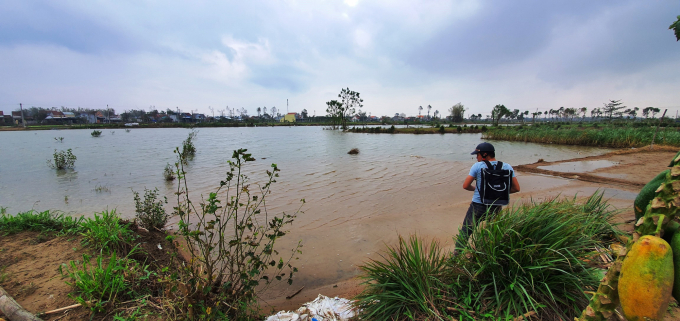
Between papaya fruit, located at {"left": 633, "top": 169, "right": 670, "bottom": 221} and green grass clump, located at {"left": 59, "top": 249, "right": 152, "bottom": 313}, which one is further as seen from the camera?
green grass clump, located at {"left": 59, "top": 249, "right": 152, "bottom": 313}

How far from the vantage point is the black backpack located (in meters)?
3.58

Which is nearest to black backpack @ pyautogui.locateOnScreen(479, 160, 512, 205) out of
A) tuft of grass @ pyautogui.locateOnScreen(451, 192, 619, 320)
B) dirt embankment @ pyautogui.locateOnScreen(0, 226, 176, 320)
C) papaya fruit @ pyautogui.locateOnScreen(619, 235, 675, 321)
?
tuft of grass @ pyautogui.locateOnScreen(451, 192, 619, 320)

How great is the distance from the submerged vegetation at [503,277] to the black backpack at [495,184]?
0.78 m

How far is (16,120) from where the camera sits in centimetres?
7594

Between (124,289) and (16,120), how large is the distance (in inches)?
4547

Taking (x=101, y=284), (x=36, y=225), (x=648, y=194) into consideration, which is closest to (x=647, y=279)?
(x=648, y=194)

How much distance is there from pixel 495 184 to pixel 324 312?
8.76 ft

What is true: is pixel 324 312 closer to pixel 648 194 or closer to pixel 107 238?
pixel 648 194

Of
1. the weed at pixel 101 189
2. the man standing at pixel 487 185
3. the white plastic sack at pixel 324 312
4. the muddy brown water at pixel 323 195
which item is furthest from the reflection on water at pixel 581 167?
the weed at pixel 101 189

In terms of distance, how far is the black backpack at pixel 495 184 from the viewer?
358 cm

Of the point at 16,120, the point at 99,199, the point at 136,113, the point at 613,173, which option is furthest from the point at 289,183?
the point at 136,113

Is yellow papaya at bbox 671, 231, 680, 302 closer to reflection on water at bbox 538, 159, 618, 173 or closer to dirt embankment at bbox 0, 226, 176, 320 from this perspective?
dirt embankment at bbox 0, 226, 176, 320

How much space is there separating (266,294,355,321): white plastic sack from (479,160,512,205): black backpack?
2.27 meters

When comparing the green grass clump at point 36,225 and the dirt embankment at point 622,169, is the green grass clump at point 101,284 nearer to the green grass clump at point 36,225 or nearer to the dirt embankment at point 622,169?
Result: the green grass clump at point 36,225
